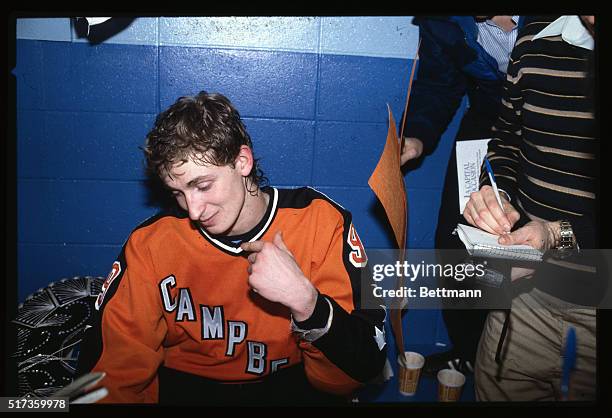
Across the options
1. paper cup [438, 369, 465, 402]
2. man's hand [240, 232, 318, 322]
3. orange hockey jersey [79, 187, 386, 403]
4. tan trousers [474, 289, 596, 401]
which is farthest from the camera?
paper cup [438, 369, 465, 402]

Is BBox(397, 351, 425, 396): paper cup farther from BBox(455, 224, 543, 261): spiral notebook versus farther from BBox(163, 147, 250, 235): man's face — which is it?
BBox(163, 147, 250, 235): man's face

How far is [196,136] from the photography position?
110 centimetres

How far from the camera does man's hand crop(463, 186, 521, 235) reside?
3.72 feet

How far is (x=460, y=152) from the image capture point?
4.96 feet

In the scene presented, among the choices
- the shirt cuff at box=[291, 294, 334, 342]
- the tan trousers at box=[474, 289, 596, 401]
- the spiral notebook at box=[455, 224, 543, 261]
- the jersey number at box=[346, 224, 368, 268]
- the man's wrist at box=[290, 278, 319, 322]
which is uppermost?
the spiral notebook at box=[455, 224, 543, 261]

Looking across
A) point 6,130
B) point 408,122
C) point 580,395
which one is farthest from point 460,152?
point 6,130

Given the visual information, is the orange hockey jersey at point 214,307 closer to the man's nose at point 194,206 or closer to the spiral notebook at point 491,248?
the man's nose at point 194,206

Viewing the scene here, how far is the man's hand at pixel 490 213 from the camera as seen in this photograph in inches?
44.6

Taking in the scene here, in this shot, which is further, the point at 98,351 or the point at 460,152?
the point at 460,152

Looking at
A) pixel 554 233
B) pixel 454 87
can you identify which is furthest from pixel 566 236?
pixel 454 87

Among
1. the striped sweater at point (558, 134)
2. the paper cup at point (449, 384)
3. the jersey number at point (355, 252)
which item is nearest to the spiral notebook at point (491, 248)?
the striped sweater at point (558, 134)

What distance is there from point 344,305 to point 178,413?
0.52 meters

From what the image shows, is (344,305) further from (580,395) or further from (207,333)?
(580,395)

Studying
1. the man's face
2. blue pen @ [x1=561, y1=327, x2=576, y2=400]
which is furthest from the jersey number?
blue pen @ [x1=561, y1=327, x2=576, y2=400]
